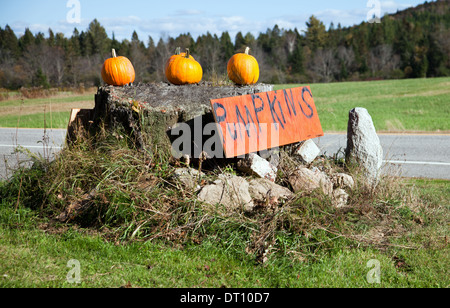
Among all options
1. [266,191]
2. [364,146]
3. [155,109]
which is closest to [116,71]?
[155,109]

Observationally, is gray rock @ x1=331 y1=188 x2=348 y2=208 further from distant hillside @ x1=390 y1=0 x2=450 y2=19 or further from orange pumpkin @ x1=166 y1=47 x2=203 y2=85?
distant hillside @ x1=390 y1=0 x2=450 y2=19

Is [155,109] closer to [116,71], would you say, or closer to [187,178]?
[187,178]

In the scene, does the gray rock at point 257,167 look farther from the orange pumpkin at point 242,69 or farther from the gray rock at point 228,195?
the orange pumpkin at point 242,69

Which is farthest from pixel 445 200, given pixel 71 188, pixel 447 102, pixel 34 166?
pixel 447 102

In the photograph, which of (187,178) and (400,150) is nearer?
(187,178)

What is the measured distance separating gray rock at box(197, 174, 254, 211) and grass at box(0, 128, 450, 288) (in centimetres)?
15

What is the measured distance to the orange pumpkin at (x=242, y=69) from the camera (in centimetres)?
589

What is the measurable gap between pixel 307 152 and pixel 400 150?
488cm

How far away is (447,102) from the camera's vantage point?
22.2 m

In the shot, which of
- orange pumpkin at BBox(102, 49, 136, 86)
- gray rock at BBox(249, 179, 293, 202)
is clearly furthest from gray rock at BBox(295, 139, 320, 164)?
orange pumpkin at BBox(102, 49, 136, 86)

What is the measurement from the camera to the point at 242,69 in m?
5.91

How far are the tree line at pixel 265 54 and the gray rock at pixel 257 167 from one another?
31.1 m

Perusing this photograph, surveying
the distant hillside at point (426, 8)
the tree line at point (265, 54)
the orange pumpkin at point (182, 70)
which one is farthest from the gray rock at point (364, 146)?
the distant hillside at point (426, 8)

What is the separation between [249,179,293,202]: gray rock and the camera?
14.7ft
